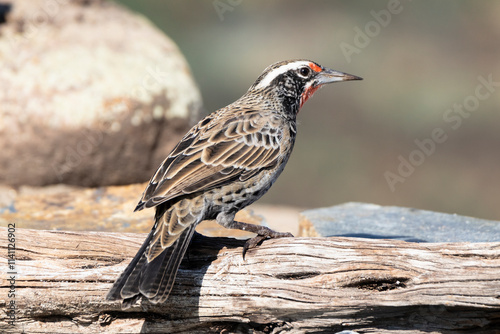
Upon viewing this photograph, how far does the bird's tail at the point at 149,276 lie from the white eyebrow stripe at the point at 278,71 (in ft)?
5.93

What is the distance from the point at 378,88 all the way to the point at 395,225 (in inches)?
378

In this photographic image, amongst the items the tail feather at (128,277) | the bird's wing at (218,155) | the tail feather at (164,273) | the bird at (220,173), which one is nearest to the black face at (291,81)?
the bird at (220,173)

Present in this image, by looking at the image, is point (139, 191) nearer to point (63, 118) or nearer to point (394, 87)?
point (63, 118)

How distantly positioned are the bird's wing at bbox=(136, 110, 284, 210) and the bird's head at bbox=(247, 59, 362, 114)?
34 cm

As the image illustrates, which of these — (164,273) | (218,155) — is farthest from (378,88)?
(164,273)

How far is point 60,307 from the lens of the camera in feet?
14.9

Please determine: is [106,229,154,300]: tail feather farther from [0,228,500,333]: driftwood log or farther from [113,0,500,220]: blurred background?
[113,0,500,220]: blurred background

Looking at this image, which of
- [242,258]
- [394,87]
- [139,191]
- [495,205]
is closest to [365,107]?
[394,87]

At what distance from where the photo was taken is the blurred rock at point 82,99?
8.24 m

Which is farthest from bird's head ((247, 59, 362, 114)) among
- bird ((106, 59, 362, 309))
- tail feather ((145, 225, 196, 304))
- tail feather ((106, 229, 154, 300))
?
tail feather ((106, 229, 154, 300))

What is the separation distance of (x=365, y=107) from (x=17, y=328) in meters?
12.4

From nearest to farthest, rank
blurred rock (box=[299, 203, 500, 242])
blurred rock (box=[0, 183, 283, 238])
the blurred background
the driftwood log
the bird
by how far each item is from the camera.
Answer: the bird < the driftwood log < blurred rock (box=[299, 203, 500, 242]) < blurred rock (box=[0, 183, 283, 238]) < the blurred background

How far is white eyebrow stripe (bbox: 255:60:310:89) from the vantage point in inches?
221

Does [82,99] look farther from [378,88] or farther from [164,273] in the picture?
[378,88]
